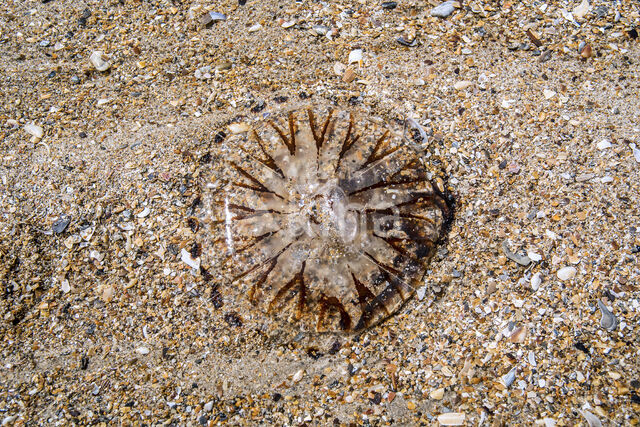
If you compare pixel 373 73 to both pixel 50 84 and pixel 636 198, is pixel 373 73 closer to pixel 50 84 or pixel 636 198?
pixel 636 198

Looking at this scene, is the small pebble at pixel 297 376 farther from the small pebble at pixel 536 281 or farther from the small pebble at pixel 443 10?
the small pebble at pixel 443 10

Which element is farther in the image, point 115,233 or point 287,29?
point 287,29

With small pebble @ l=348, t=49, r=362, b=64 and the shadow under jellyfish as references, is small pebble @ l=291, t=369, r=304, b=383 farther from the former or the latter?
small pebble @ l=348, t=49, r=362, b=64

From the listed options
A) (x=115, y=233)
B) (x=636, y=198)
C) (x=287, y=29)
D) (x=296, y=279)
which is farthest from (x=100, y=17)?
(x=636, y=198)

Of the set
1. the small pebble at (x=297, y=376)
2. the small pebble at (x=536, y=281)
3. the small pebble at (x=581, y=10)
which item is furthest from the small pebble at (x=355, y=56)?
the small pebble at (x=297, y=376)

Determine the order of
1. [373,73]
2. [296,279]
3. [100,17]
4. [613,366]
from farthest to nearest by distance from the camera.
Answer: [100,17] < [373,73] < [296,279] < [613,366]

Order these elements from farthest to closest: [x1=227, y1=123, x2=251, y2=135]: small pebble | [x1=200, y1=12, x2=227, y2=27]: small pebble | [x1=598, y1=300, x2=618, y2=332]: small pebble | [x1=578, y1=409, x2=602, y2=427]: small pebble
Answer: [x1=200, y1=12, x2=227, y2=27]: small pebble < [x1=227, y1=123, x2=251, y2=135]: small pebble < [x1=598, y1=300, x2=618, y2=332]: small pebble < [x1=578, y1=409, x2=602, y2=427]: small pebble

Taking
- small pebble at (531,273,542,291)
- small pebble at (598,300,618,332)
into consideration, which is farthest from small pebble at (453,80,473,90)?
small pebble at (598,300,618,332)

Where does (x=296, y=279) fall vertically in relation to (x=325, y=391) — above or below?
above
